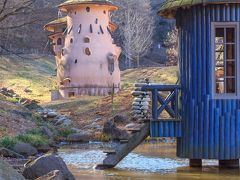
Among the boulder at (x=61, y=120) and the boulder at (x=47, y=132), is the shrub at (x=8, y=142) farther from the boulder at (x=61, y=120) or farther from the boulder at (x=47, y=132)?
the boulder at (x=61, y=120)

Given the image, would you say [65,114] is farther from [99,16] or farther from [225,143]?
[225,143]

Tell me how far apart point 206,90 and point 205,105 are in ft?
1.24

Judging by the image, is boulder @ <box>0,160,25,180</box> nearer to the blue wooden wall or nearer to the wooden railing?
the wooden railing

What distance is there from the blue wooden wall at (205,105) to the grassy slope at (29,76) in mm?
28280

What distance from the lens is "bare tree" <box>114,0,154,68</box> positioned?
6229 centimetres

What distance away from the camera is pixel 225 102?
13812 millimetres

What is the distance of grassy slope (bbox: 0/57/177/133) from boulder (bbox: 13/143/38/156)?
9.09 m

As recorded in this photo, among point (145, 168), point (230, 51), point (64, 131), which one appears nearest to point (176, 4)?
point (230, 51)

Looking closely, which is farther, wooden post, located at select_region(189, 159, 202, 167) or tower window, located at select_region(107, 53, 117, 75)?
tower window, located at select_region(107, 53, 117, 75)

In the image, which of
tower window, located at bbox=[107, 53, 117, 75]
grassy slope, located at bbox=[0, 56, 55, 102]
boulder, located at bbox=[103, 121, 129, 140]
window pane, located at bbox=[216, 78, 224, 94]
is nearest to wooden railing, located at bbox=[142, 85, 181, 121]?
window pane, located at bbox=[216, 78, 224, 94]

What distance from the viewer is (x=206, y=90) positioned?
13.9 m

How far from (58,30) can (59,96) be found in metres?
7.72

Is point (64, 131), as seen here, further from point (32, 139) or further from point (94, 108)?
point (94, 108)

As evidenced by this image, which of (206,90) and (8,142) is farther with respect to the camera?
(8,142)
